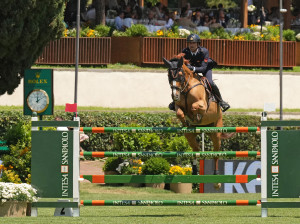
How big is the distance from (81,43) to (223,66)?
6.28 meters

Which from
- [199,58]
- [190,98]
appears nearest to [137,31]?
[199,58]

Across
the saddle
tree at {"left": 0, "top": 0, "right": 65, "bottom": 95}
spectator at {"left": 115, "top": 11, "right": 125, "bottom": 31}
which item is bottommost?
the saddle

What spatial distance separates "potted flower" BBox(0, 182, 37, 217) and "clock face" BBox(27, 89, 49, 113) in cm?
1039

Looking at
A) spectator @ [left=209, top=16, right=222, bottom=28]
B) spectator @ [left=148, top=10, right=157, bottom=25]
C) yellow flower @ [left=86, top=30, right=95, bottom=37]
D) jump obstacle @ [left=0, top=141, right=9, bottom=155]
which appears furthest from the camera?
spectator @ [left=209, top=16, right=222, bottom=28]

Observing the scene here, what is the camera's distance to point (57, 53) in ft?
111

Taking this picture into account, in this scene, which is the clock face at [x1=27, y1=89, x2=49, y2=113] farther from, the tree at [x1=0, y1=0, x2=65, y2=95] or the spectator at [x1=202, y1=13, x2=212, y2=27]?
the spectator at [x1=202, y1=13, x2=212, y2=27]

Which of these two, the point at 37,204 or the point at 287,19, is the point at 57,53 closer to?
the point at 287,19

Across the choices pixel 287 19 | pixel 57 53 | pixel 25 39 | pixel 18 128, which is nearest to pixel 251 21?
pixel 287 19

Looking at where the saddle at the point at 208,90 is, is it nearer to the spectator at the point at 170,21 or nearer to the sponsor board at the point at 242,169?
the sponsor board at the point at 242,169

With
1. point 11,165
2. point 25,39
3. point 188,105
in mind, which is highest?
point 25,39

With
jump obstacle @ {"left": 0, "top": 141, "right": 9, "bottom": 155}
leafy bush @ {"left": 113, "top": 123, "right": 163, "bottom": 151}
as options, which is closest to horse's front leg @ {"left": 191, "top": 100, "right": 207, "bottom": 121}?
jump obstacle @ {"left": 0, "top": 141, "right": 9, "bottom": 155}

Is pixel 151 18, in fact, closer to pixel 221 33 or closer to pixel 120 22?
pixel 120 22

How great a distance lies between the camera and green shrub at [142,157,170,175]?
23.2 m

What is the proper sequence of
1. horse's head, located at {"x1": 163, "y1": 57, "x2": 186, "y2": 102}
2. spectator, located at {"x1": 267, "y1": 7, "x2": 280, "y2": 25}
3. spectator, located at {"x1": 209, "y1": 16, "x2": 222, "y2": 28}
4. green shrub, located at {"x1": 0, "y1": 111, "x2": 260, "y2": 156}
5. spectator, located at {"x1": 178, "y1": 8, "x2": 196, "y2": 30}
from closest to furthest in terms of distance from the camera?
horse's head, located at {"x1": 163, "y1": 57, "x2": 186, "y2": 102} < green shrub, located at {"x1": 0, "y1": 111, "x2": 260, "y2": 156} < spectator, located at {"x1": 178, "y1": 8, "x2": 196, "y2": 30} < spectator, located at {"x1": 209, "y1": 16, "x2": 222, "y2": 28} < spectator, located at {"x1": 267, "y1": 7, "x2": 280, "y2": 25}
